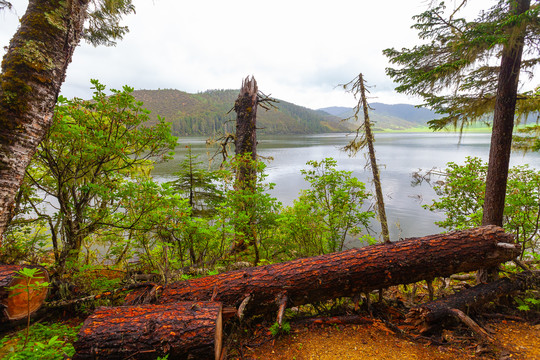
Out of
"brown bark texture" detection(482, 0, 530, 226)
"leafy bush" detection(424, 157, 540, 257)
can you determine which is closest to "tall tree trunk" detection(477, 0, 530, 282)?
"brown bark texture" detection(482, 0, 530, 226)

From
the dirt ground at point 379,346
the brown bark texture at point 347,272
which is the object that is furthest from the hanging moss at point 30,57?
the dirt ground at point 379,346

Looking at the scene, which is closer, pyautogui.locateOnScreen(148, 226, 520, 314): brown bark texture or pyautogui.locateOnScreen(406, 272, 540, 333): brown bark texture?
pyautogui.locateOnScreen(406, 272, 540, 333): brown bark texture

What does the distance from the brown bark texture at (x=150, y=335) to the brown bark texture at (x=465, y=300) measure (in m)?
2.86

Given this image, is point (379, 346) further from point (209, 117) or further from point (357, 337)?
point (209, 117)

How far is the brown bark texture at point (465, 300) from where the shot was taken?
3.20 metres

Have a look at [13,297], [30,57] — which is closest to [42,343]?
[13,297]

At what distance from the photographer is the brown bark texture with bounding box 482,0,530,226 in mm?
4426

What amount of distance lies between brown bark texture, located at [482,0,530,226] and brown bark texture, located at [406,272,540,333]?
1.40 metres

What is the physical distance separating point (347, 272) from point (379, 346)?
0.95 metres

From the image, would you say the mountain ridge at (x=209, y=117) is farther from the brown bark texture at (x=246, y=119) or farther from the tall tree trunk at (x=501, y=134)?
the tall tree trunk at (x=501, y=134)

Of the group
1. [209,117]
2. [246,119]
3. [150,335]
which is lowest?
[150,335]

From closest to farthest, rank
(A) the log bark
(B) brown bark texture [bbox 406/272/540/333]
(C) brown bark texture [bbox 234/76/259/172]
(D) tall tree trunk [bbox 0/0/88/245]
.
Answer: (D) tall tree trunk [bbox 0/0/88/245] < (A) the log bark < (B) brown bark texture [bbox 406/272/540/333] < (C) brown bark texture [bbox 234/76/259/172]

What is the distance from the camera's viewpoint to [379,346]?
296 centimetres

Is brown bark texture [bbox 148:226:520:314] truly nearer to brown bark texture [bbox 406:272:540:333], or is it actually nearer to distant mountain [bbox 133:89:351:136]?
brown bark texture [bbox 406:272:540:333]
